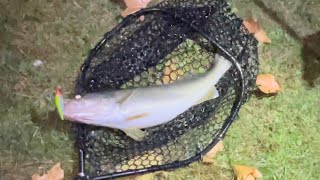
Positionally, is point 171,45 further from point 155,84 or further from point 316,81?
point 316,81

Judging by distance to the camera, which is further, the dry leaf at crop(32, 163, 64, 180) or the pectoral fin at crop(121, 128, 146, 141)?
the dry leaf at crop(32, 163, 64, 180)

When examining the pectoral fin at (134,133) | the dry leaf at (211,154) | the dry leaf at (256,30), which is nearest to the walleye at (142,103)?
the pectoral fin at (134,133)

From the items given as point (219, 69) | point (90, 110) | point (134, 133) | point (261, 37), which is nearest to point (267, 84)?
point (261, 37)

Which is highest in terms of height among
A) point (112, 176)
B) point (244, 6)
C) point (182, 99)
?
point (244, 6)

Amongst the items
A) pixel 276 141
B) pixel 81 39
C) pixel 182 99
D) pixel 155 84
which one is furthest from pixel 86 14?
pixel 276 141

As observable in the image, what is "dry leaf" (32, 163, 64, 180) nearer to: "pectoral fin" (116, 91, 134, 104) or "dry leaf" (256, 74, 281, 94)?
"pectoral fin" (116, 91, 134, 104)

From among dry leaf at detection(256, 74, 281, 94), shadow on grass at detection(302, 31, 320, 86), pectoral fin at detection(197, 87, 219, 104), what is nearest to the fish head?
pectoral fin at detection(197, 87, 219, 104)
